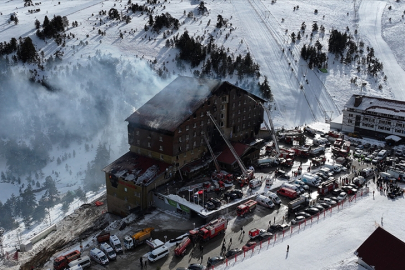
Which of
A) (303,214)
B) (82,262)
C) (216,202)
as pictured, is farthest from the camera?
(216,202)

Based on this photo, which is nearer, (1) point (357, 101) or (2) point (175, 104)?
(2) point (175, 104)

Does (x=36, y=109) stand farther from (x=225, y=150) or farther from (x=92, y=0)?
(x=92, y=0)

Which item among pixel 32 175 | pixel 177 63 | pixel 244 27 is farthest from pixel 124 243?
pixel 244 27

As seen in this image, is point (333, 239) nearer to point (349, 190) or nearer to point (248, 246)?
point (248, 246)

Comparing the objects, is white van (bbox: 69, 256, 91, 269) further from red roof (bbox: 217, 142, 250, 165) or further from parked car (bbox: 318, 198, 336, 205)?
parked car (bbox: 318, 198, 336, 205)

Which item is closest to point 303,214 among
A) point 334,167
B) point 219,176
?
point 219,176

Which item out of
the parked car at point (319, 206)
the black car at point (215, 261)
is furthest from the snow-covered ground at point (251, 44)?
the parked car at point (319, 206)

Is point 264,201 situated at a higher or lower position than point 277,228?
lower
